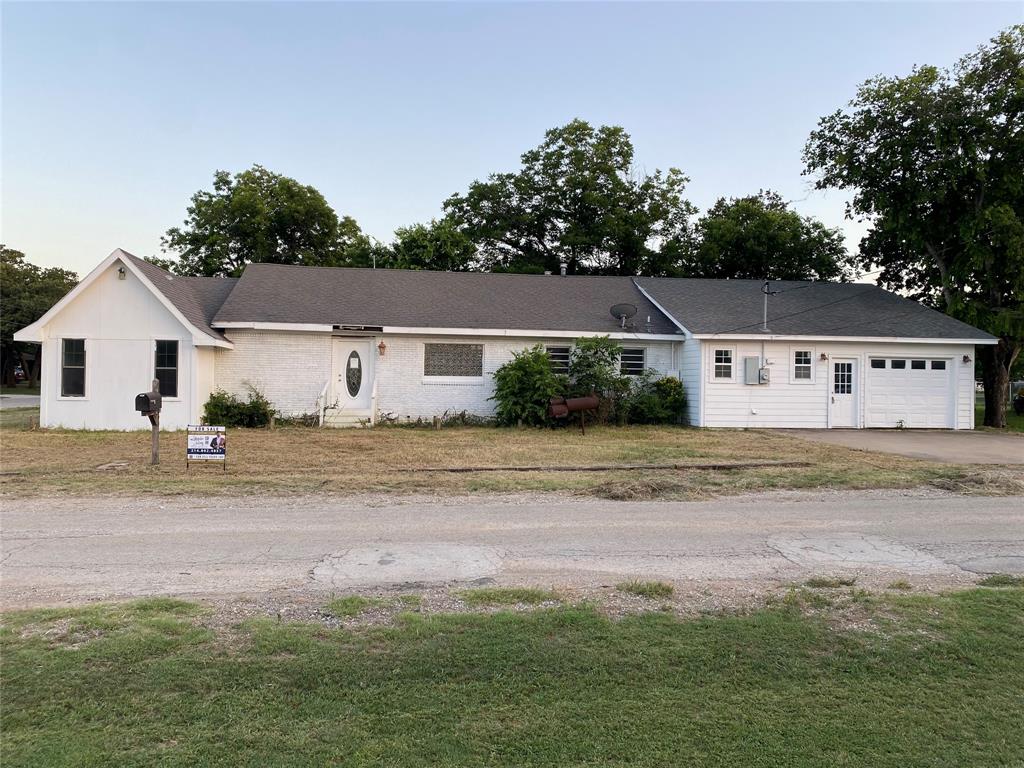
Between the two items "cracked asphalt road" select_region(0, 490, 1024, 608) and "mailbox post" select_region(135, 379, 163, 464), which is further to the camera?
"mailbox post" select_region(135, 379, 163, 464)

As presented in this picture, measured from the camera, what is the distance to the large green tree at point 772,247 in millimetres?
32125

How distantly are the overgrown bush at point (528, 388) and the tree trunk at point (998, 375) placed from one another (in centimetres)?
1498

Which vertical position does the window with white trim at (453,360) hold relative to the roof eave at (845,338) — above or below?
below

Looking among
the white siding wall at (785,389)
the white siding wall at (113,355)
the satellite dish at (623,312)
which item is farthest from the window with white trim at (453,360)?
the white siding wall at (785,389)

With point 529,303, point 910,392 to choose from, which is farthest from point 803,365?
point 529,303

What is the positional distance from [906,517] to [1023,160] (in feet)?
62.9

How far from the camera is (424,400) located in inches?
763

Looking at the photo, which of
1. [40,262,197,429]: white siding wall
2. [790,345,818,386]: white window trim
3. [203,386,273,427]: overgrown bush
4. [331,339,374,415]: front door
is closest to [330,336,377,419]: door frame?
[331,339,374,415]: front door

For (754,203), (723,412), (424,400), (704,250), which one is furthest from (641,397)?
(754,203)

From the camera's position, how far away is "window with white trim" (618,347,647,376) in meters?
20.3

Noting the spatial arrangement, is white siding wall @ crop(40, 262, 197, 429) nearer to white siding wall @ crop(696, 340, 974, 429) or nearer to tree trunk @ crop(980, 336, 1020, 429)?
white siding wall @ crop(696, 340, 974, 429)

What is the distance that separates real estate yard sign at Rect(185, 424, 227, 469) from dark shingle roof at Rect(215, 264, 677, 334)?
327 inches

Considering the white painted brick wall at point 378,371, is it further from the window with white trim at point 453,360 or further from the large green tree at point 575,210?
the large green tree at point 575,210

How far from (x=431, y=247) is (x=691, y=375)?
16675 millimetres
